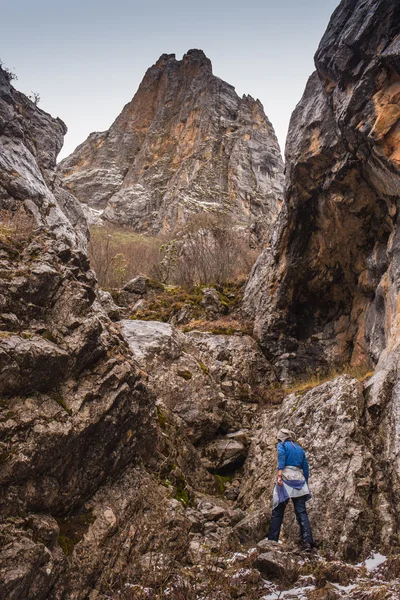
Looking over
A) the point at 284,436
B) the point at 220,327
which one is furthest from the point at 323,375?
the point at 284,436

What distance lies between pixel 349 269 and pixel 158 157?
2228 inches

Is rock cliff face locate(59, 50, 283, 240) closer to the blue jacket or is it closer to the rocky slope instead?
the rocky slope

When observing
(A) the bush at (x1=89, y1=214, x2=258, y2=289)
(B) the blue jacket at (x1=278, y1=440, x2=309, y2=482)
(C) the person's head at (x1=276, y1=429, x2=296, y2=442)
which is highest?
(A) the bush at (x1=89, y1=214, x2=258, y2=289)

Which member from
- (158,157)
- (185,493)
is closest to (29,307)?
(185,493)

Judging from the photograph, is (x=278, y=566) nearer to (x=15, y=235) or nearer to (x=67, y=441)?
(x=67, y=441)

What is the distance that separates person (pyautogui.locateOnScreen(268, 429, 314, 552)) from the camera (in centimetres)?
678

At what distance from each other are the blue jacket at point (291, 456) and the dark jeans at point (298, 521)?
0.50 meters

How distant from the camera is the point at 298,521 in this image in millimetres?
6867

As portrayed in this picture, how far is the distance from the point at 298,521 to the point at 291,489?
481 mm

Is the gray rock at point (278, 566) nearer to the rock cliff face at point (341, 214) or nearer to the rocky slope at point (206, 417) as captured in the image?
the rocky slope at point (206, 417)

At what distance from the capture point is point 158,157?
66188 mm

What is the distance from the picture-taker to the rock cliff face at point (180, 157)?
4939 centimetres

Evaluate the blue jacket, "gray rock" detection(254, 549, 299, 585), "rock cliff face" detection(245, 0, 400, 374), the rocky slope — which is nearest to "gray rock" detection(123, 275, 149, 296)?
"rock cliff face" detection(245, 0, 400, 374)

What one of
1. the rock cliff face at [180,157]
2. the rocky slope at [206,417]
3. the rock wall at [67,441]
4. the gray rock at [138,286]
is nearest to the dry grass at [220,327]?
the rocky slope at [206,417]
